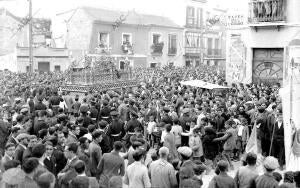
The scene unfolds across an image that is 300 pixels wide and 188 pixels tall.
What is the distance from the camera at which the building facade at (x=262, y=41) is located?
22.5 meters

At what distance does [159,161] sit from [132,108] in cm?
636

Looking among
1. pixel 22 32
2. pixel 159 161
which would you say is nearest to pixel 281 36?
pixel 159 161

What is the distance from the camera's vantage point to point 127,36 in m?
39.6

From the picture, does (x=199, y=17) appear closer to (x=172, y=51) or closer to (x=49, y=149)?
(x=172, y=51)

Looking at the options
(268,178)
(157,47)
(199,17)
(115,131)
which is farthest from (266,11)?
(199,17)

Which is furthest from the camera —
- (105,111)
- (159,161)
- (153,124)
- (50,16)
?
(50,16)

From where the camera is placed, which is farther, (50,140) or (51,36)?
(51,36)

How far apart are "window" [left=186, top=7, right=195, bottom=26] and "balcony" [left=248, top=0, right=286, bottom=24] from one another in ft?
70.4

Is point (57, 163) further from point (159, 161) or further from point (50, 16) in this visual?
point (50, 16)

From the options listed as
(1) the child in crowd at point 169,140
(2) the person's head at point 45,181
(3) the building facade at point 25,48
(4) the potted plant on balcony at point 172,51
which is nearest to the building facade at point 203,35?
(4) the potted plant on balcony at point 172,51

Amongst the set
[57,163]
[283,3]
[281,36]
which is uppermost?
[283,3]

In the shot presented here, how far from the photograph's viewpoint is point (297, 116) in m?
8.19

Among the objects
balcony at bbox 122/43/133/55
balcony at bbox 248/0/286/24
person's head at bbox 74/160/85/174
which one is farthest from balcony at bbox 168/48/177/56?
person's head at bbox 74/160/85/174

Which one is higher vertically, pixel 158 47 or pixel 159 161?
pixel 158 47
